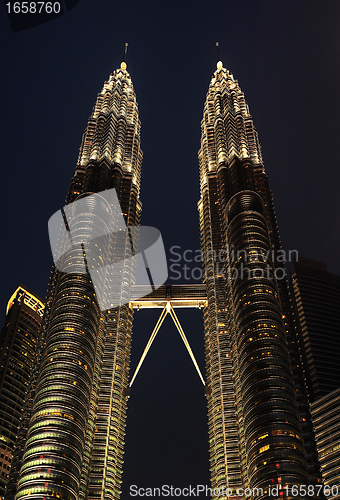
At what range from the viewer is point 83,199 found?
7397 inches

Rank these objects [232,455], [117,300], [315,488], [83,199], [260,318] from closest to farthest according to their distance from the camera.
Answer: [315,488] → [232,455] → [260,318] → [117,300] → [83,199]

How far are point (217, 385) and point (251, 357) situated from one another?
2058 cm

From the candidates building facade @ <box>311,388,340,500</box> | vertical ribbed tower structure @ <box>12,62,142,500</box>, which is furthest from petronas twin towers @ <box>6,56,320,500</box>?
building facade @ <box>311,388,340,500</box>

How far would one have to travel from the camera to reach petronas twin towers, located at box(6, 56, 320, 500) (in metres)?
119

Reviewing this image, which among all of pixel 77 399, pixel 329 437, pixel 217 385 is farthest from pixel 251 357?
pixel 77 399

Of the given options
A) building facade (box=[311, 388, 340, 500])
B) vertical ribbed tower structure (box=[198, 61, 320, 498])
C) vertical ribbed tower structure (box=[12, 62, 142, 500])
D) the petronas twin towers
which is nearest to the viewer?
vertical ribbed tower structure (box=[198, 61, 320, 498])

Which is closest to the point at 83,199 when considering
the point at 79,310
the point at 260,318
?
the point at 79,310

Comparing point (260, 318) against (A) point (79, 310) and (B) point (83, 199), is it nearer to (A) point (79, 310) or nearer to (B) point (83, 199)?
(A) point (79, 310)

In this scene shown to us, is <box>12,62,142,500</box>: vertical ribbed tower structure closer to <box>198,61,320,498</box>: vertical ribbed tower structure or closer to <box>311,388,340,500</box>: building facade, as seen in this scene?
<box>198,61,320,498</box>: vertical ribbed tower structure

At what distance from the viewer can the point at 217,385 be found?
153 m

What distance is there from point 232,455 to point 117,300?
63.9m

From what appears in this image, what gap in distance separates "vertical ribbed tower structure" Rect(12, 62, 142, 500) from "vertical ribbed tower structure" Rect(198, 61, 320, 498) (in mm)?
27989

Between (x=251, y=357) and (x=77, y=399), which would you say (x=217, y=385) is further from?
(x=77, y=399)

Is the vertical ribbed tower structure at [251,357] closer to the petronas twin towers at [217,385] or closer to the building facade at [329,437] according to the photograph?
the petronas twin towers at [217,385]
